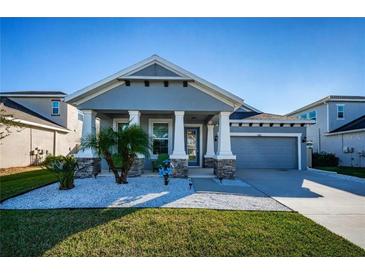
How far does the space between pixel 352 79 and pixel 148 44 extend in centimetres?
996

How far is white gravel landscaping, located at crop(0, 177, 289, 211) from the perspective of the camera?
17.7 ft

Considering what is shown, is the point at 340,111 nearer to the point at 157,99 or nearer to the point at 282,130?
the point at 282,130

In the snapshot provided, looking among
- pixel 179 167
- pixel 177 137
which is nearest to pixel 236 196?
pixel 179 167

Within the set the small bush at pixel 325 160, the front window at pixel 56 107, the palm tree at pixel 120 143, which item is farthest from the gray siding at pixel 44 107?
the small bush at pixel 325 160

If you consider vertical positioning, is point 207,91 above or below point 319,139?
above

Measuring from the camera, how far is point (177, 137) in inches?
368

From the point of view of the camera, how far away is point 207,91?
9484 millimetres

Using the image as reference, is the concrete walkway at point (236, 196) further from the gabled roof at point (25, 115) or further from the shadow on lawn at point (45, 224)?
the gabled roof at point (25, 115)

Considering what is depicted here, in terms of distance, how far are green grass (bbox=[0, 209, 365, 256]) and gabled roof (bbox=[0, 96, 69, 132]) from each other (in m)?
11.8

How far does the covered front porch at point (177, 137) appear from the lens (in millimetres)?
9320

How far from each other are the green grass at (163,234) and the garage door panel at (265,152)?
963 cm

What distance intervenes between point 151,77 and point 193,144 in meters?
5.57
